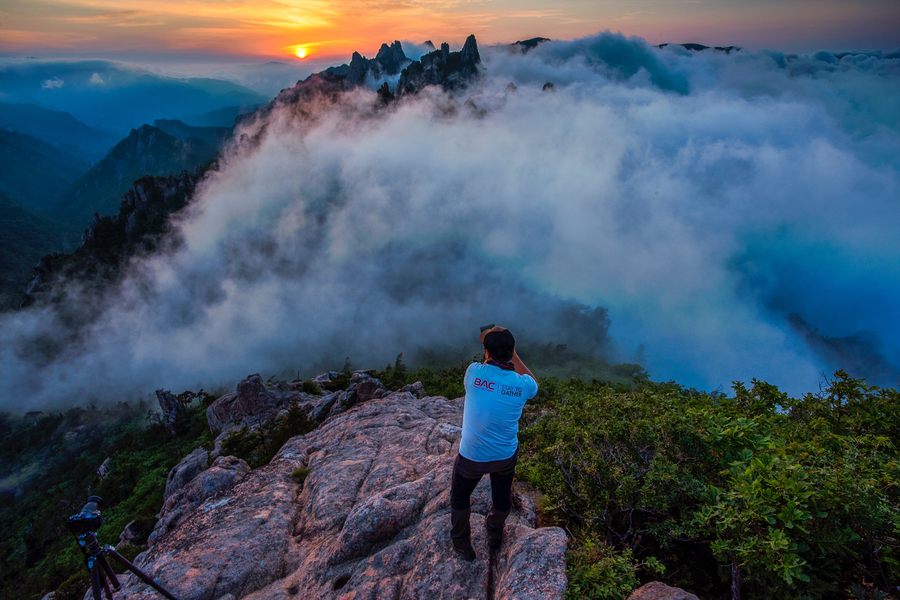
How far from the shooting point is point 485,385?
6.35 meters

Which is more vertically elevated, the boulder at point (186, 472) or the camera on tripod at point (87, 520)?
the camera on tripod at point (87, 520)

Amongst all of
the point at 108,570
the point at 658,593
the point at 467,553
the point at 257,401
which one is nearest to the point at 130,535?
the point at 257,401

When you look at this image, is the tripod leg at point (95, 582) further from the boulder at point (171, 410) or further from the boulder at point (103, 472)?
the boulder at point (103, 472)

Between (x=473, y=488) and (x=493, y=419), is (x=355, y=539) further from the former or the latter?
(x=493, y=419)

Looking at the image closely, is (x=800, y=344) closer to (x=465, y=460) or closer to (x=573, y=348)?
(x=573, y=348)

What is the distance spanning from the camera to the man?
20.7ft

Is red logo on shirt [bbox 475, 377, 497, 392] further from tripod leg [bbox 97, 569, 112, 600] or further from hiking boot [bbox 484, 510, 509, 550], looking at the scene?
tripod leg [bbox 97, 569, 112, 600]

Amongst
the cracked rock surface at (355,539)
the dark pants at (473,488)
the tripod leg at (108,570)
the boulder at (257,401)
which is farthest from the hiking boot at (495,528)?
the boulder at (257,401)

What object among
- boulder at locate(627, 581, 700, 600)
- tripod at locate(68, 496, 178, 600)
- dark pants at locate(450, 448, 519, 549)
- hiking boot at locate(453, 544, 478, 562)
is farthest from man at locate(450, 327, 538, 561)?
tripod at locate(68, 496, 178, 600)

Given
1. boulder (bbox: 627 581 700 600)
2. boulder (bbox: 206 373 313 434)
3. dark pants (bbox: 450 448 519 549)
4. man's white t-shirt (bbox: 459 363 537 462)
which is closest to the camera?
boulder (bbox: 627 581 700 600)

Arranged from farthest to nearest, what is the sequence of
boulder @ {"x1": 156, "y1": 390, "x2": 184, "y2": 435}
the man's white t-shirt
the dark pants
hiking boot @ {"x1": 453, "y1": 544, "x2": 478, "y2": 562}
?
boulder @ {"x1": 156, "y1": 390, "x2": 184, "y2": 435} → hiking boot @ {"x1": 453, "y1": 544, "x2": 478, "y2": 562} → the dark pants → the man's white t-shirt

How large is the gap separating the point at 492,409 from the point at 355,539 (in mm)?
5610

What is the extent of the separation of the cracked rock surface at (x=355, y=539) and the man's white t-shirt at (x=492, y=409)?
206cm

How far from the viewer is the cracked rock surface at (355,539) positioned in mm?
6992
